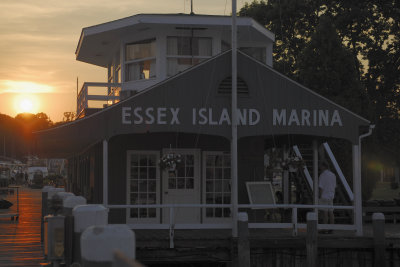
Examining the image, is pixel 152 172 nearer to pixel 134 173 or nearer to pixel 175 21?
pixel 134 173

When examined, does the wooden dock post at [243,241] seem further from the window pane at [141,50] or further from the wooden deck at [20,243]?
the window pane at [141,50]

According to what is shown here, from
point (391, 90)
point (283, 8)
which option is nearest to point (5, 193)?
point (283, 8)

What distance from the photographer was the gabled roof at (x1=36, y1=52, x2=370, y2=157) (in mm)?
17172

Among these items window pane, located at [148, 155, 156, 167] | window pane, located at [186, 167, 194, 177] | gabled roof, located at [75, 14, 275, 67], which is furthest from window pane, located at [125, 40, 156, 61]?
window pane, located at [186, 167, 194, 177]

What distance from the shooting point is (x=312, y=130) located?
18.1 meters

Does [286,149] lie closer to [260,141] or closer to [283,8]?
[260,141]

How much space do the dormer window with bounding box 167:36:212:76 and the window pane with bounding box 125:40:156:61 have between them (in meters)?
0.58

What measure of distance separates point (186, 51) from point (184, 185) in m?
5.17

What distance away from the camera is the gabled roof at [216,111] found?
56.3ft

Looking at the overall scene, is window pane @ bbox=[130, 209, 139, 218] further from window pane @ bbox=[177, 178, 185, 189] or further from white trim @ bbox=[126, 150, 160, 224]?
window pane @ bbox=[177, 178, 185, 189]

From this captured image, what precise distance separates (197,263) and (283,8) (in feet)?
96.6

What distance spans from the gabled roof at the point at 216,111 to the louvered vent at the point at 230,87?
3.3 inches

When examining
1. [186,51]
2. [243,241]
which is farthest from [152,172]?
[243,241]

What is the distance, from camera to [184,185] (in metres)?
20.0
